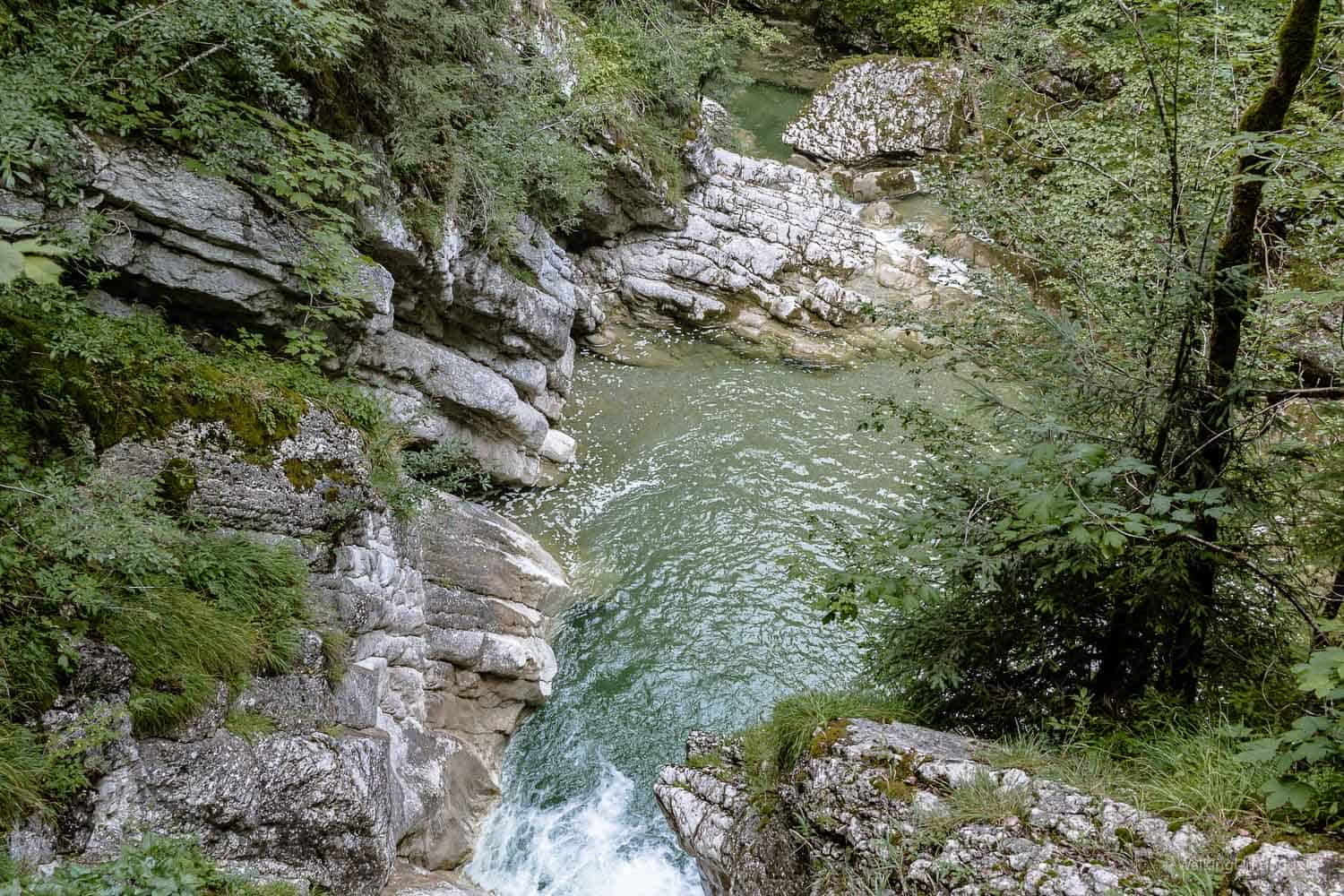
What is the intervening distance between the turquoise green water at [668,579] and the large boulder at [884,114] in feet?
34.4

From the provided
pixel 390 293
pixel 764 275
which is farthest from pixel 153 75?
pixel 764 275

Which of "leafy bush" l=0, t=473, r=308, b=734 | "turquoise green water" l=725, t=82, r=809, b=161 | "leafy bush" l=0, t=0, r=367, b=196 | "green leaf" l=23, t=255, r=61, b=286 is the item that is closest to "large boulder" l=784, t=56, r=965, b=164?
"turquoise green water" l=725, t=82, r=809, b=161

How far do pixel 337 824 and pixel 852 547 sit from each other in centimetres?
456

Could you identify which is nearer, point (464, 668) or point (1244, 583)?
point (1244, 583)

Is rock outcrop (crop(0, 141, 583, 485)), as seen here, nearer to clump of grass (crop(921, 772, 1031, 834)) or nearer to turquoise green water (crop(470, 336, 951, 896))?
turquoise green water (crop(470, 336, 951, 896))

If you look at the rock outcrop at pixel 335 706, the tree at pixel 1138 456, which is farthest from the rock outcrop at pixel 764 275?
the tree at pixel 1138 456

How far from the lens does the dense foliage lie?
3.74 metres

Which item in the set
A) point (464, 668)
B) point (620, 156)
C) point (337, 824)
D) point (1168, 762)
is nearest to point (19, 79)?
point (337, 824)

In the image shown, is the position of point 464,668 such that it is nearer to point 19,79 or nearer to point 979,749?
point 979,749

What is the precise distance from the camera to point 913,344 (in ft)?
57.4

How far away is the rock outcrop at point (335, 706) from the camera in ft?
15.4

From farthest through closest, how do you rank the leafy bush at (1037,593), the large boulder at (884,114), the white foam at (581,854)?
the large boulder at (884,114) < the white foam at (581,854) < the leafy bush at (1037,593)

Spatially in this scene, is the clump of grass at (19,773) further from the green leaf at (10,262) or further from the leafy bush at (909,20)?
the leafy bush at (909,20)

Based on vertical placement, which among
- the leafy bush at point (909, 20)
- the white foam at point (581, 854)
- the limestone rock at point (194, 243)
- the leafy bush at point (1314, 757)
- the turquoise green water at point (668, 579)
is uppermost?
the leafy bush at point (909, 20)
